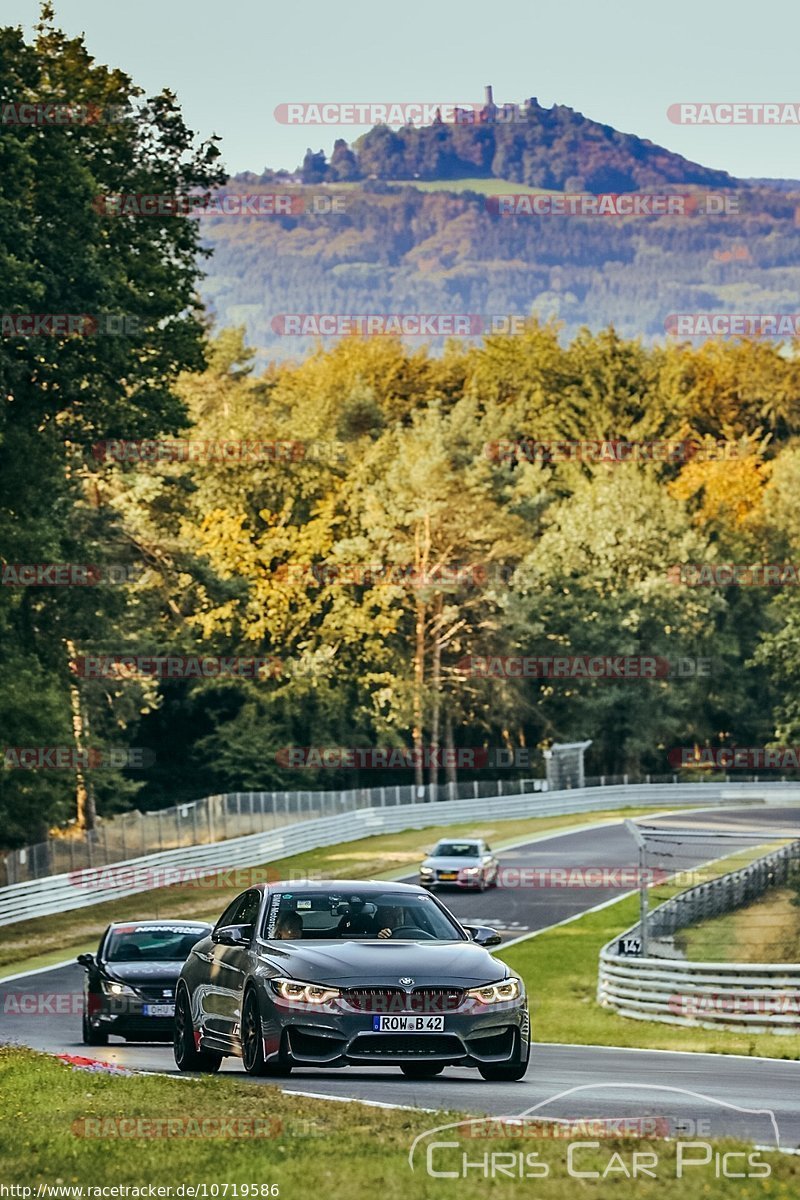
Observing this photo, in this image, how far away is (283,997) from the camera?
14.5 metres

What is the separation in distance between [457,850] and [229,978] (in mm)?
37302

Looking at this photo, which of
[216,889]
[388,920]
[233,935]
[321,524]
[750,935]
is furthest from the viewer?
[321,524]

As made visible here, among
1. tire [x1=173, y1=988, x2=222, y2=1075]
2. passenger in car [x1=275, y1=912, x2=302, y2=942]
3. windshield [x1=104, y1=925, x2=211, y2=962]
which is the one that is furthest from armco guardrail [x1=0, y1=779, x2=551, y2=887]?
passenger in car [x1=275, y1=912, x2=302, y2=942]

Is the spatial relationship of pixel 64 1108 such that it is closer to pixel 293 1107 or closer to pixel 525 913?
pixel 293 1107

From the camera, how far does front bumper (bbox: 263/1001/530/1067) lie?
14.4 metres

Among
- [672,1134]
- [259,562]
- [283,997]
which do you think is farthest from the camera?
[259,562]

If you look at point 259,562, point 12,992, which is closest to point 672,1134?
point 12,992

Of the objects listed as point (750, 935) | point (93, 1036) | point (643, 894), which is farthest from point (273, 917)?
point (750, 935)

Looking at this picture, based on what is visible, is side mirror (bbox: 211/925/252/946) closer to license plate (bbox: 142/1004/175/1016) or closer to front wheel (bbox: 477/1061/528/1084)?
front wheel (bbox: 477/1061/528/1084)

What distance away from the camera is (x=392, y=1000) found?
14.4 m

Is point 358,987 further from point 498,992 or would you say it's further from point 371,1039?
point 498,992

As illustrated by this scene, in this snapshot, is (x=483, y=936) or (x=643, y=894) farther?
(x=643, y=894)

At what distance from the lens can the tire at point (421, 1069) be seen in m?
14.8

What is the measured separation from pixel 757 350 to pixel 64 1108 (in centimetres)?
12135
